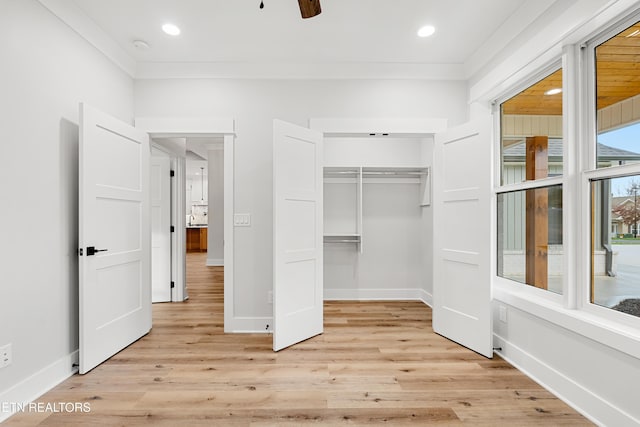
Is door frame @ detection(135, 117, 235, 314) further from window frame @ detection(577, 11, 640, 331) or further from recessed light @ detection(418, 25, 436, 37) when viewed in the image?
window frame @ detection(577, 11, 640, 331)

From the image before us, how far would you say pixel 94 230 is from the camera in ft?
8.62

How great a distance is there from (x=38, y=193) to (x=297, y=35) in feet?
7.63

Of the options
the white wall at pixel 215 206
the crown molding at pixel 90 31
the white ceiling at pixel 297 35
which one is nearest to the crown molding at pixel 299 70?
the white ceiling at pixel 297 35

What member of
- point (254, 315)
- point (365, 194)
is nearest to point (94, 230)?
point (254, 315)

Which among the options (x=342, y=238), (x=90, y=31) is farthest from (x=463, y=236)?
(x=90, y=31)

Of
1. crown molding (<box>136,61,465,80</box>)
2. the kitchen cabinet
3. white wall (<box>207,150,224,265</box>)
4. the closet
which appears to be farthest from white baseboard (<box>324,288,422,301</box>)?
the kitchen cabinet

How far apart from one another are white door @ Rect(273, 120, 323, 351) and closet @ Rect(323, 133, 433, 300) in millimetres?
1434

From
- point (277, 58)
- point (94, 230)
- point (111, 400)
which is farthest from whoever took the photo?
point (277, 58)

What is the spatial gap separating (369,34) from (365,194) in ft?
7.55

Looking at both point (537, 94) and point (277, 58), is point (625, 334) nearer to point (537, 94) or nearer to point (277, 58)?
point (537, 94)

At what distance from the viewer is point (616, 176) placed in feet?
6.46

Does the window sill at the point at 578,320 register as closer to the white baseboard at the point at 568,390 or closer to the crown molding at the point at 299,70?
the white baseboard at the point at 568,390

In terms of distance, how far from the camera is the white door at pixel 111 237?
2.53 m

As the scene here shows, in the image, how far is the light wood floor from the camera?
1.98 m
